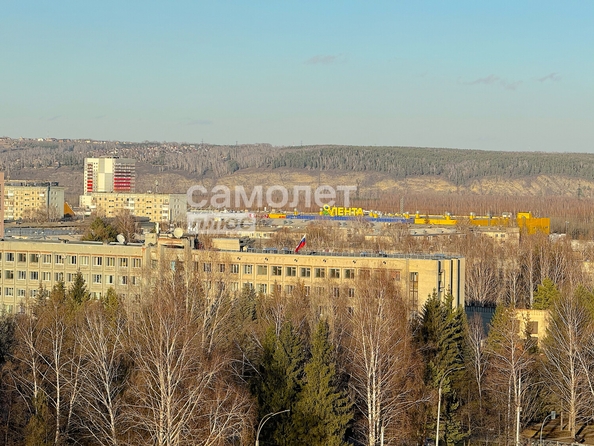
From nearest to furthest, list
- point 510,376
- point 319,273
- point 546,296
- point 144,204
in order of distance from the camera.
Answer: point 510,376
point 319,273
point 546,296
point 144,204

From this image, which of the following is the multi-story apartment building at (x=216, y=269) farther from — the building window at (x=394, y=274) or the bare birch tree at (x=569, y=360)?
the bare birch tree at (x=569, y=360)

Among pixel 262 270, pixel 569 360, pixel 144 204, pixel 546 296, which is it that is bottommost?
pixel 569 360

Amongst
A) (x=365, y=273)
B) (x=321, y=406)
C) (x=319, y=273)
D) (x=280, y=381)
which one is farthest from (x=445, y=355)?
(x=319, y=273)

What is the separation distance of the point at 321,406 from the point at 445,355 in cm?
817

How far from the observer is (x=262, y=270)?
51.3m

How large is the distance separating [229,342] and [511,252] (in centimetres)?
4669

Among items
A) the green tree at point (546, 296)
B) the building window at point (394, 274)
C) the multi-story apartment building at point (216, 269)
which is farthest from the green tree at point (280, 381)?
the green tree at point (546, 296)

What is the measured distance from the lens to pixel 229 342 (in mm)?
36875

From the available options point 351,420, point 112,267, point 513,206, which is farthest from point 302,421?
point 513,206

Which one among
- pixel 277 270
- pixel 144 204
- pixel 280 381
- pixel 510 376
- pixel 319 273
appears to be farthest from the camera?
pixel 144 204

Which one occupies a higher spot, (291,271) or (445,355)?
(291,271)

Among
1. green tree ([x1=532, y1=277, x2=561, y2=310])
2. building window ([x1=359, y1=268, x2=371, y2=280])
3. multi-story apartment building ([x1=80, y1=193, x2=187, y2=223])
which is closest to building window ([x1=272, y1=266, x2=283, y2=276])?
building window ([x1=359, y1=268, x2=371, y2=280])

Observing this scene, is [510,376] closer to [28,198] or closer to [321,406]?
[321,406]

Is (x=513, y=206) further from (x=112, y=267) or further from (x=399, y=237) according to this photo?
(x=112, y=267)
